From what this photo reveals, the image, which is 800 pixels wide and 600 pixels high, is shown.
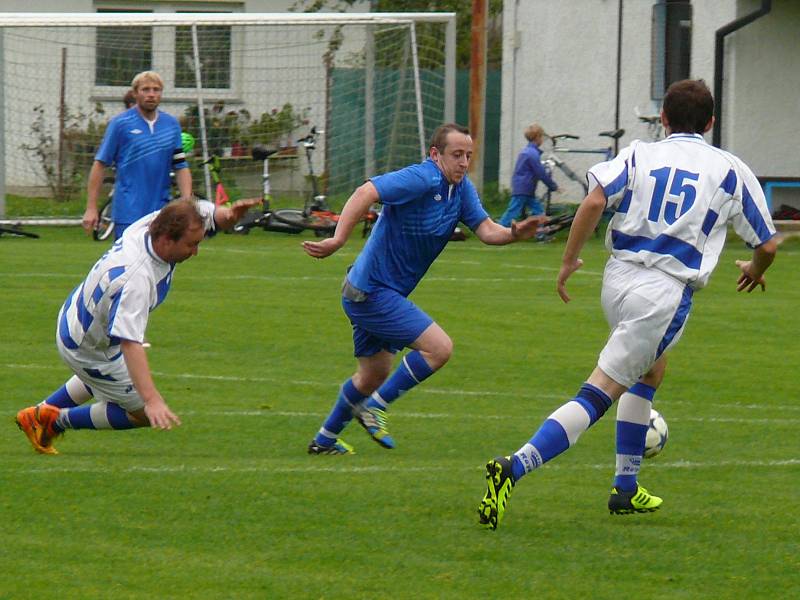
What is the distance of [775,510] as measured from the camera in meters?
6.89

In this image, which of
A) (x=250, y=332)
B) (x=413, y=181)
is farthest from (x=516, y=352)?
(x=413, y=181)

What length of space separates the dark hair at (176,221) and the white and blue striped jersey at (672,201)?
170cm

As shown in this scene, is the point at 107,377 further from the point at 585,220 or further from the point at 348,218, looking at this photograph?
the point at 585,220

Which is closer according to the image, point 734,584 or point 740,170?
point 734,584

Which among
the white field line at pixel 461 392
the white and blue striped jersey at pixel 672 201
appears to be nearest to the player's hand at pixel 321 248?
the white and blue striped jersey at pixel 672 201

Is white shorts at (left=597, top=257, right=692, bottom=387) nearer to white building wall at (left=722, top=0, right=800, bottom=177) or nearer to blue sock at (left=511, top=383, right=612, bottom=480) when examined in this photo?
blue sock at (left=511, top=383, right=612, bottom=480)

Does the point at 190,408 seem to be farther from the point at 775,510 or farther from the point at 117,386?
the point at 775,510

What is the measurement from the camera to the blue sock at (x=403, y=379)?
812 centimetres

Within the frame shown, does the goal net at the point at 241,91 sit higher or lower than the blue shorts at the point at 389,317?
higher

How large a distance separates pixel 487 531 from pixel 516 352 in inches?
230

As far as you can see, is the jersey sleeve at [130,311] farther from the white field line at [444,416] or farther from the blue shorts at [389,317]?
the white field line at [444,416]

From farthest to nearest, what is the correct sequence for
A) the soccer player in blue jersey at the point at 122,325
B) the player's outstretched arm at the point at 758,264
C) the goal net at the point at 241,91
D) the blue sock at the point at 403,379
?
the goal net at the point at 241,91, the blue sock at the point at 403,379, the soccer player in blue jersey at the point at 122,325, the player's outstretched arm at the point at 758,264

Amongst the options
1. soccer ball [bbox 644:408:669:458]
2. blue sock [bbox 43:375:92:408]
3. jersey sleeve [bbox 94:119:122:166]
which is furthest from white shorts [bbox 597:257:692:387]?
jersey sleeve [bbox 94:119:122:166]

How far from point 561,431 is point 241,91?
19965 mm
